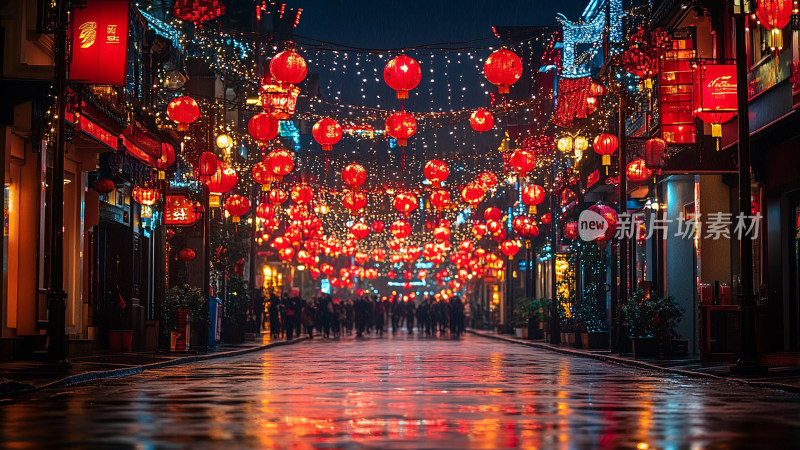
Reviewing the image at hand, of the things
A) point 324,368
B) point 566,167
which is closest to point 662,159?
point 324,368

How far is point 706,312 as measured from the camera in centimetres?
2777

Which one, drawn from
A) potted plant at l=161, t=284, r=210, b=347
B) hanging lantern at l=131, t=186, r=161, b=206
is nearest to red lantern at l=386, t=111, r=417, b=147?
hanging lantern at l=131, t=186, r=161, b=206

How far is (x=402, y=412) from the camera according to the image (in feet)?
44.6

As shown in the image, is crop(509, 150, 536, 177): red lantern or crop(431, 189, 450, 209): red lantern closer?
crop(509, 150, 536, 177): red lantern

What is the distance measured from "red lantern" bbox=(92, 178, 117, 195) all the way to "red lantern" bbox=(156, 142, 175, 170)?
4.09 metres

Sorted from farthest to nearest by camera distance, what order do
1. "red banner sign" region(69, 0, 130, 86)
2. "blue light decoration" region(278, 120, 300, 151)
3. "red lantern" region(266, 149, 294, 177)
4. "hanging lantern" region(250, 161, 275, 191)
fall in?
"blue light decoration" region(278, 120, 300, 151) < "hanging lantern" region(250, 161, 275, 191) < "red lantern" region(266, 149, 294, 177) < "red banner sign" region(69, 0, 130, 86)

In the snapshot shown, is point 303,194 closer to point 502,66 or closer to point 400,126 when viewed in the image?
point 400,126

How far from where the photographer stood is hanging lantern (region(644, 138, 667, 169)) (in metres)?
29.8

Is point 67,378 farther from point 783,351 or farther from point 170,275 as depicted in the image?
point 170,275

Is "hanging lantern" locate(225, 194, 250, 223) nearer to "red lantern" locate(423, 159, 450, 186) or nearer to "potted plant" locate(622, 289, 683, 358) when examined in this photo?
"red lantern" locate(423, 159, 450, 186)

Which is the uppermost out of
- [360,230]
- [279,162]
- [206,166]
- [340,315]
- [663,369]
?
[279,162]

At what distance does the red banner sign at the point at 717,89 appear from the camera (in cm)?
2645

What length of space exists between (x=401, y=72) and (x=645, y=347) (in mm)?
10025

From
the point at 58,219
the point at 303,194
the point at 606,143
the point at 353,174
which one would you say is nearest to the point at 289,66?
the point at 58,219
